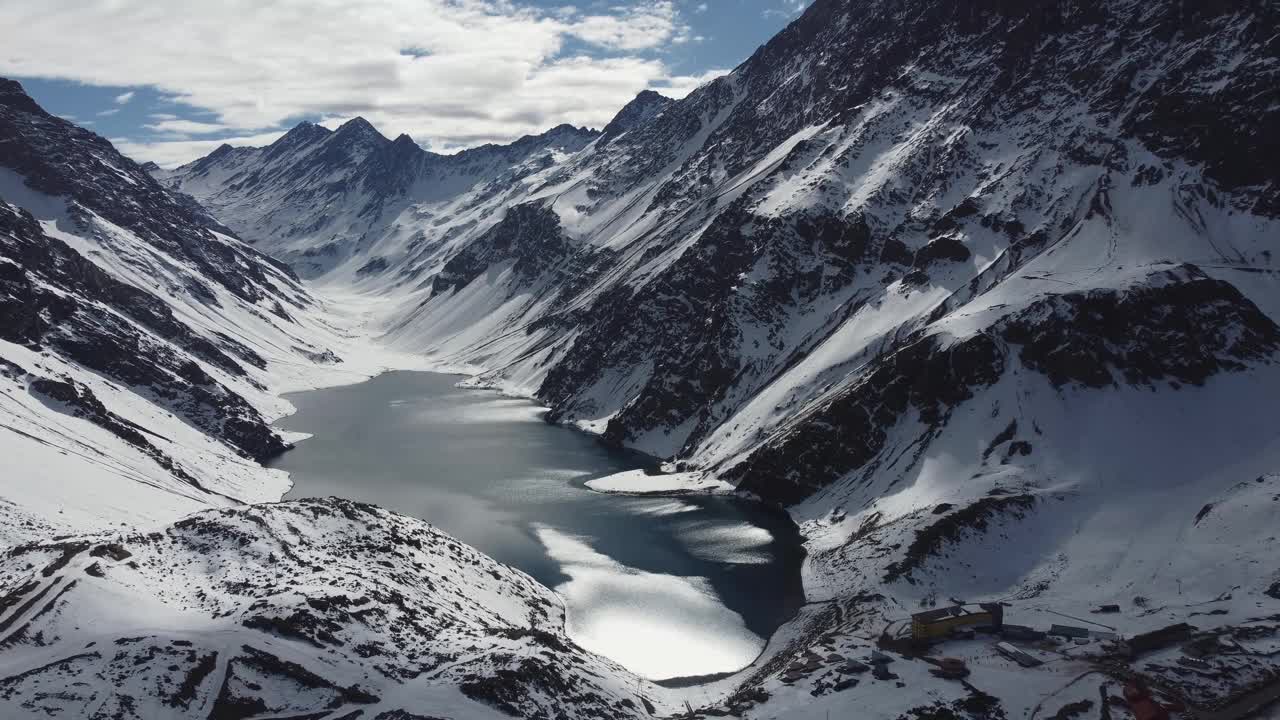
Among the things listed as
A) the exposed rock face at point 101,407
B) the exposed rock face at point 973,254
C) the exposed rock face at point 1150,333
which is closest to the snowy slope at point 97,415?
the exposed rock face at point 101,407

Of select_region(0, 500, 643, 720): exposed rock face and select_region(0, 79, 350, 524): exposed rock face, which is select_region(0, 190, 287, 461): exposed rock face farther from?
select_region(0, 500, 643, 720): exposed rock face

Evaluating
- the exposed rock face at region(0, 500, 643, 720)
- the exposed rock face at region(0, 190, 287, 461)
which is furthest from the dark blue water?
the exposed rock face at region(0, 190, 287, 461)

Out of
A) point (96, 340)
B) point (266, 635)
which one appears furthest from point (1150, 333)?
point (96, 340)

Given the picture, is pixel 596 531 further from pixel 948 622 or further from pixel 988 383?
pixel 988 383

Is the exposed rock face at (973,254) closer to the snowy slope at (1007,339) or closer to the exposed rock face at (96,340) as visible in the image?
the snowy slope at (1007,339)

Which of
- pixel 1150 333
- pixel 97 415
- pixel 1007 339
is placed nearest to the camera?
pixel 1150 333

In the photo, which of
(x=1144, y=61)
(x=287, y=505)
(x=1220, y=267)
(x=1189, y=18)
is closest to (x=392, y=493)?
(x=287, y=505)
